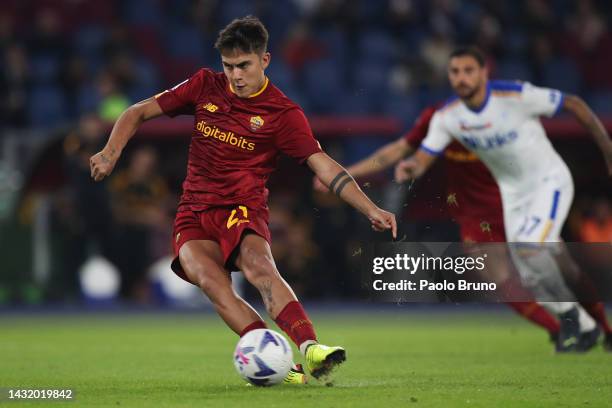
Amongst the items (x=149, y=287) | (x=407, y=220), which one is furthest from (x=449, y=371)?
(x=149, y=287)

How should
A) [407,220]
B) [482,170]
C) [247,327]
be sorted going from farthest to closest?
[407,220]
[482,170]
[247,327]

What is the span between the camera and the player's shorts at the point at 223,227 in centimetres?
764

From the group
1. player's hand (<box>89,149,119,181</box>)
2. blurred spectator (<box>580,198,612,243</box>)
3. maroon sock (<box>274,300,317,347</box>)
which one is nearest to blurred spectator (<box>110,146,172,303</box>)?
blurred spectator (<box>580,198,612,243</box>)

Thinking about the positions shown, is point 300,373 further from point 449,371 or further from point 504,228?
point 504,228

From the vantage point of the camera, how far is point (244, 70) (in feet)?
24.6

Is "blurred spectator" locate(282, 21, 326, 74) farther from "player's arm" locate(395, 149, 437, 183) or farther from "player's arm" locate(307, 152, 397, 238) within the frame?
"player's arm" locate(307, 152, 397, 238)

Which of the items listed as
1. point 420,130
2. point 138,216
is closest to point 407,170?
point 420,130

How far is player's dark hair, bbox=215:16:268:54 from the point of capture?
7375 mm

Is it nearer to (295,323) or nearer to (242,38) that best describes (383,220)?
(295,323)

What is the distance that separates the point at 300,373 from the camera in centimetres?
750

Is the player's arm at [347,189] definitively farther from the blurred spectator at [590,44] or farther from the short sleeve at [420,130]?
the blurred spectator at [590,44]

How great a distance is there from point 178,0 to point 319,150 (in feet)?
47.0

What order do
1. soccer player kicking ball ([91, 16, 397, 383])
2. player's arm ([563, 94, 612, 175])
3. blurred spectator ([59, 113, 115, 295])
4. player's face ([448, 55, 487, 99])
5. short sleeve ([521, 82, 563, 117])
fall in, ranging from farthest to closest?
blurred spectator ([59, 113, 115, 295]) → player's face ([448, 55, 487, 99]) → short sleeve ([521, 82, 563, 117]) → player's arm ([563, 94, 612, 175]) → soccer player kicking ball ([91, 16, 397, 383])

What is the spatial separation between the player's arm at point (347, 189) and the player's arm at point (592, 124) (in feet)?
9.42
